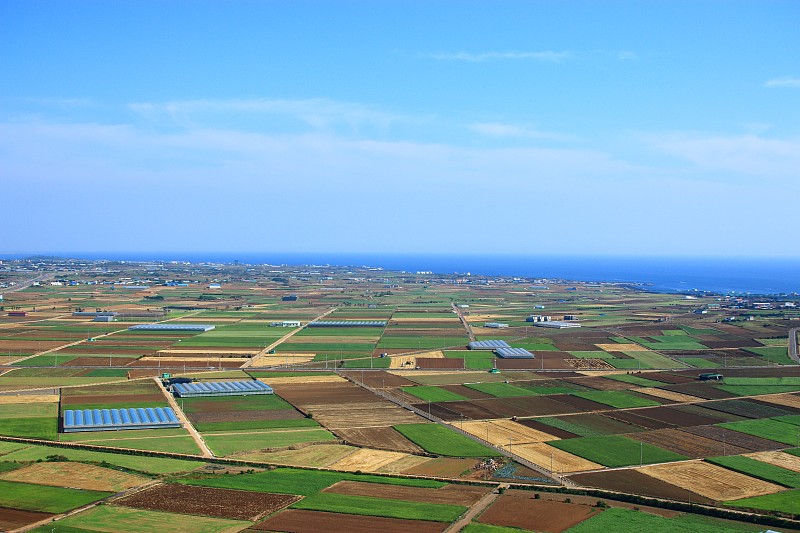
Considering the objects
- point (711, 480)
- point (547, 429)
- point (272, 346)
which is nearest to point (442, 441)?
point (547, 429)

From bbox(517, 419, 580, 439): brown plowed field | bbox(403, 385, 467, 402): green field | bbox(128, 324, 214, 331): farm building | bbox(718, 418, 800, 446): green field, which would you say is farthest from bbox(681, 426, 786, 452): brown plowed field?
bbox(128, 324, 214, 331): farm building

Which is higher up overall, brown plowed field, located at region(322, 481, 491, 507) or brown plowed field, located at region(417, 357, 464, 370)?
brown plowed field, located at region(417, 357, 464, 370)

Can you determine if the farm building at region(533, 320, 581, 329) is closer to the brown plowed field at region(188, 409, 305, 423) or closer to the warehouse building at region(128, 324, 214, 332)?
the warehouse building at region(128, 324, 214, 332)

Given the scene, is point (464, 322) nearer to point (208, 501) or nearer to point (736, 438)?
point (736, 438)

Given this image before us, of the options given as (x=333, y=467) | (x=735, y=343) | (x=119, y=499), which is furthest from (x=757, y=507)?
(x=735, y=343)

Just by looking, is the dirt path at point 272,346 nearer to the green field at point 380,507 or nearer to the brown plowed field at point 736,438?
the green field at point 380,507

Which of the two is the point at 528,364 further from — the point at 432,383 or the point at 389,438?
the point at 389,438
